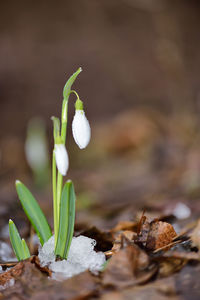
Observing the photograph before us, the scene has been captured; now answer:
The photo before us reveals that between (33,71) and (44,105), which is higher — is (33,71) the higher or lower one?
the higher one

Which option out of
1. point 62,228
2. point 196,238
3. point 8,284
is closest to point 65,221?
point 62,228

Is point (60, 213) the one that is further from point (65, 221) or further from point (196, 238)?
point (196, 238)

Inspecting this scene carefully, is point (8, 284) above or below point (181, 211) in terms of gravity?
below

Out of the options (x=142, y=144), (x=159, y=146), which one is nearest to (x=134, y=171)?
(x=159, y=146)

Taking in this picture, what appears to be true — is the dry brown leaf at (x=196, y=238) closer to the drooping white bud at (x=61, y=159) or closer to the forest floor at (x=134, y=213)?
the forest floor at (x=134, y=213)

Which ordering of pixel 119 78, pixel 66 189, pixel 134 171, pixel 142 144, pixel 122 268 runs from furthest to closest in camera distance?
pixel 119 78
pixel 142 144
pixel 134 171
pixel 66 189
pixel 122 268

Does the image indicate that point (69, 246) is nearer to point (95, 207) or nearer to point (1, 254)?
point (1, 254)
